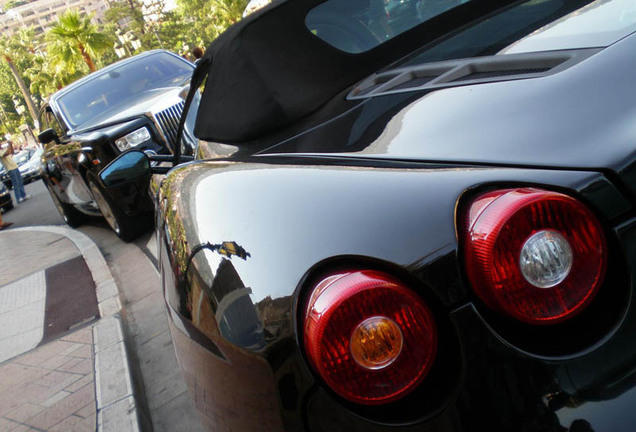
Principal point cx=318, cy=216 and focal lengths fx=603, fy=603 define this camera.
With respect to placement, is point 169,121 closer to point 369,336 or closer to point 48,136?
point 48,136

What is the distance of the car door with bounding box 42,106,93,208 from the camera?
261 inches

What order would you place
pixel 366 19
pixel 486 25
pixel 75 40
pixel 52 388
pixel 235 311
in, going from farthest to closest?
pixel 75 40 → pixel 52 388 → pixel 366 19 → pixel 486 25 → pixel 235 311

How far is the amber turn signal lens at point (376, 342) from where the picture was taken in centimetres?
104

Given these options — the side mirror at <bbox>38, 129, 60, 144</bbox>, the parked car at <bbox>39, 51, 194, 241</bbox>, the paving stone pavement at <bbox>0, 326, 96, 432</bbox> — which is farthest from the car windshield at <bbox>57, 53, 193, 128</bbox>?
the paving stone pavement at <bbox>0, 326, 96, 432</bbox>

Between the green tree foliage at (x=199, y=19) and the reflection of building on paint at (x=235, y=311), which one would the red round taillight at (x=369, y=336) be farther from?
the green tree foliage at (x=199, y=19)

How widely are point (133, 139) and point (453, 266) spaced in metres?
5.42

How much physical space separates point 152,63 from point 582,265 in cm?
722

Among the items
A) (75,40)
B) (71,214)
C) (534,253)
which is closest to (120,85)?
(71,214)

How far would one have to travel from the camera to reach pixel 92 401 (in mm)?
3357

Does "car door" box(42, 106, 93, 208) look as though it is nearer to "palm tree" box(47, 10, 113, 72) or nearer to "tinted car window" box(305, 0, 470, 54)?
"tinted car window" box(305, 0, 470, 54)

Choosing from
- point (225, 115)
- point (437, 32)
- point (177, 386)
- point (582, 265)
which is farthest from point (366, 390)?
point (177, 386)

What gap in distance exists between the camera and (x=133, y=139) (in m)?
5.96

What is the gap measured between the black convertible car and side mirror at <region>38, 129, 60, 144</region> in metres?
6.30

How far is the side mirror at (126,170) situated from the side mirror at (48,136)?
15.7 ft
